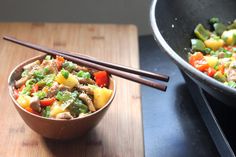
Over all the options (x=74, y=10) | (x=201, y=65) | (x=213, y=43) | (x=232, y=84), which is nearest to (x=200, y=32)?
(x=213, y=43)

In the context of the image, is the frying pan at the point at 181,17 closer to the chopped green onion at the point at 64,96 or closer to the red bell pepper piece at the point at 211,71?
the red bell pepper piece at the point at 211,71

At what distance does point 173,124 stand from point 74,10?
77cm

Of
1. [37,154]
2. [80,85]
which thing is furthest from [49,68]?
[37,154]

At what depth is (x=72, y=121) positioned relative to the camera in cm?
92

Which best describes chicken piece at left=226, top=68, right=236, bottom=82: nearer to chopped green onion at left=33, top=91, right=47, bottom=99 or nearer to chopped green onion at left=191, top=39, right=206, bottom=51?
chopped green onion at left=191, top=39, right=206, bottom=51

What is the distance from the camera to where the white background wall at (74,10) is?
1721 millimetres

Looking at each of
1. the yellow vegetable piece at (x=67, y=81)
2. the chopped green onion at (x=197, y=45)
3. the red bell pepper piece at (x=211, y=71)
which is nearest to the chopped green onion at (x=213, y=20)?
the chopped green onion at (x=197, y=45)

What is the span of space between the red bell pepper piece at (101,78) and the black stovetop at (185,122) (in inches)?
8.3

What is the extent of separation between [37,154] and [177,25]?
0.56 meters

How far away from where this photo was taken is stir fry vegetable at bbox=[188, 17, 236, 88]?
1.17 meters

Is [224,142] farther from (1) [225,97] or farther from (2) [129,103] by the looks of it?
(2) [129,103]

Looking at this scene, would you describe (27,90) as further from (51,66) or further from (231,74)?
(231,74)

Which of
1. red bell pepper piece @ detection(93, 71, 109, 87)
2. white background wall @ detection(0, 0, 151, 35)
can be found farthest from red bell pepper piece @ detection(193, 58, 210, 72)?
white background wall @ detection(0, 0, 151, 35)

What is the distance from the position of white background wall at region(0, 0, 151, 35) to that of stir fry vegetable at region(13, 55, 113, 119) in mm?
682
